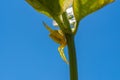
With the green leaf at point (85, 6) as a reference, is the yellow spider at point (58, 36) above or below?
below

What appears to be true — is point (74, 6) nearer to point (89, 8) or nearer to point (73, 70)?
Result: point (89, 8)

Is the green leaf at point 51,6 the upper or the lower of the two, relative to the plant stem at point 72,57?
upper

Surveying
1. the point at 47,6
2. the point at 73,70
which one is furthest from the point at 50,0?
the point at 73,70

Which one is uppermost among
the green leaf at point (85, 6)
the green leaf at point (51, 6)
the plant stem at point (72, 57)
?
the green leaf at point (51, 6)

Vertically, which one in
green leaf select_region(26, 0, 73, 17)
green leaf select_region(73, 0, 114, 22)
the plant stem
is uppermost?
green leaf select_region(26, 0, 73, 17)
